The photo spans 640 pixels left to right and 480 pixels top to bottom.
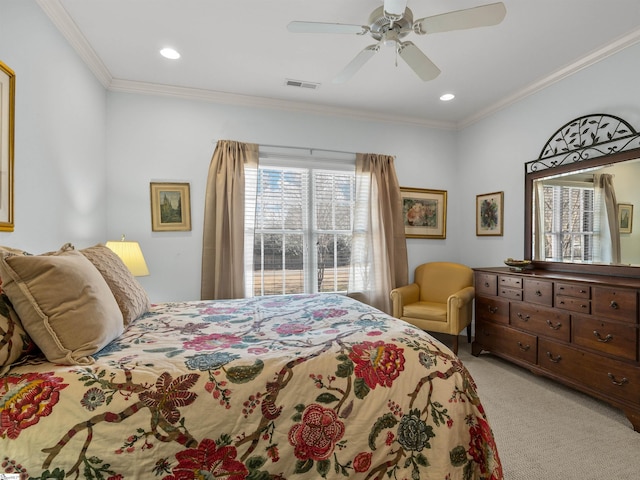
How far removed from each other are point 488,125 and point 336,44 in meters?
2.35

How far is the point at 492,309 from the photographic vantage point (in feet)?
10.3

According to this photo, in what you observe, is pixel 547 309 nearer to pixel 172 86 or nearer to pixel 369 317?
pixel 369 317

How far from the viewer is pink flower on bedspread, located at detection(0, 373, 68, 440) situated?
0.97 m

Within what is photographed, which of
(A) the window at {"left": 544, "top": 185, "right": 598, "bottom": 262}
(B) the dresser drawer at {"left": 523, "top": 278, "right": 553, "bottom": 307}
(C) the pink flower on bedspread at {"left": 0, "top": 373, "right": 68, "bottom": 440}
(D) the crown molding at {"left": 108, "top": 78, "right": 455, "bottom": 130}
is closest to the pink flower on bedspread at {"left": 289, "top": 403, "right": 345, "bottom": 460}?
(C) the pink flower on bedspread at {"left": 0, "top": 373, "right": 68, "bottom": 440}

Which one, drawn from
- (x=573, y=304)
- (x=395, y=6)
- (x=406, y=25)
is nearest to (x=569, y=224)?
(x=573, y=304)

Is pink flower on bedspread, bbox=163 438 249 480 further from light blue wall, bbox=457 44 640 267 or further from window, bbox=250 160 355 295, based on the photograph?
light blue wall, bbox=457 44 640 267

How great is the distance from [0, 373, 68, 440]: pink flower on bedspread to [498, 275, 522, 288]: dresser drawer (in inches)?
127

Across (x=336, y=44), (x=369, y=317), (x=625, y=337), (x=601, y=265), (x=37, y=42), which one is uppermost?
(x=336, y=44)

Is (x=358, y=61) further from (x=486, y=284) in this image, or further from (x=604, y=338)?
(x=604, y=338)

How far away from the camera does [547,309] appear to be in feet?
8.55

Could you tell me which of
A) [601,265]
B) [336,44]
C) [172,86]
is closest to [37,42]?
[172,86]

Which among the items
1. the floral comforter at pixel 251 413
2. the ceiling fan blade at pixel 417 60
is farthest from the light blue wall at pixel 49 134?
the ceiling fan blade at pixel 417 60

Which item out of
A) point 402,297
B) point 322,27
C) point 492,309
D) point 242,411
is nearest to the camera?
point 242,411

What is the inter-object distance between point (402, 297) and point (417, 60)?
2.45m
